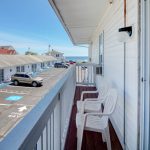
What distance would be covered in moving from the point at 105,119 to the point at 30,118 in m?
1.80

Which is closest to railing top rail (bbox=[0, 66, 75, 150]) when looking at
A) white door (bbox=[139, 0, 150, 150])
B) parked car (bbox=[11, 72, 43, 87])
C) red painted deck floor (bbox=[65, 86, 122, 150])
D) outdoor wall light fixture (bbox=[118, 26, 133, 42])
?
white door (bbox=[139, 0, 150, 150])

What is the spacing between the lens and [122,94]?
288 centimetres

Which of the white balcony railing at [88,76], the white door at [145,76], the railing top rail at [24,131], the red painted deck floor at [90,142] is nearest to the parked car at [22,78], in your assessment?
the white balcony railing at [88,76]

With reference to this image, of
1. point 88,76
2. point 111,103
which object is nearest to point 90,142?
point 111,103

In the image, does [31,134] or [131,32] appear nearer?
[31,134]

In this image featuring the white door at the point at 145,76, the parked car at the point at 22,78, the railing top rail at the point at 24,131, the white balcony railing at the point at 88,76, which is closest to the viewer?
the railing top rail at the point at 24,131

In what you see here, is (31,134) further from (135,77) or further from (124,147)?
(124,147)

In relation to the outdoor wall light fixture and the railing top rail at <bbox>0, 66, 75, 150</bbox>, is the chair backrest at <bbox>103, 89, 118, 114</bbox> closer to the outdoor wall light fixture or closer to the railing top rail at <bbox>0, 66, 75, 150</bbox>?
the outdoor wall light fixture

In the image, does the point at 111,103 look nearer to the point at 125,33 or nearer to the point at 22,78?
the point at 125,33

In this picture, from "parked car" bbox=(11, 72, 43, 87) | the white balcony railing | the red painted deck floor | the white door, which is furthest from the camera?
"parked car" bbox=(11, 72, 43, 87)

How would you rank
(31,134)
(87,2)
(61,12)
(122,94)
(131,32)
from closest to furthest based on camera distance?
(31,134) < (131,32) < (122,94) < (87,2) < (61,12)

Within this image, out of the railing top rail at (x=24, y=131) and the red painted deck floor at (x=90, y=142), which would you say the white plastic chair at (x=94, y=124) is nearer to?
the red painted deck floor at (x=90, y=142)

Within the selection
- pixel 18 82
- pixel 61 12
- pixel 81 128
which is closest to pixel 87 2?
pixel 61 12

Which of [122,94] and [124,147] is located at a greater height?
[122,94]
